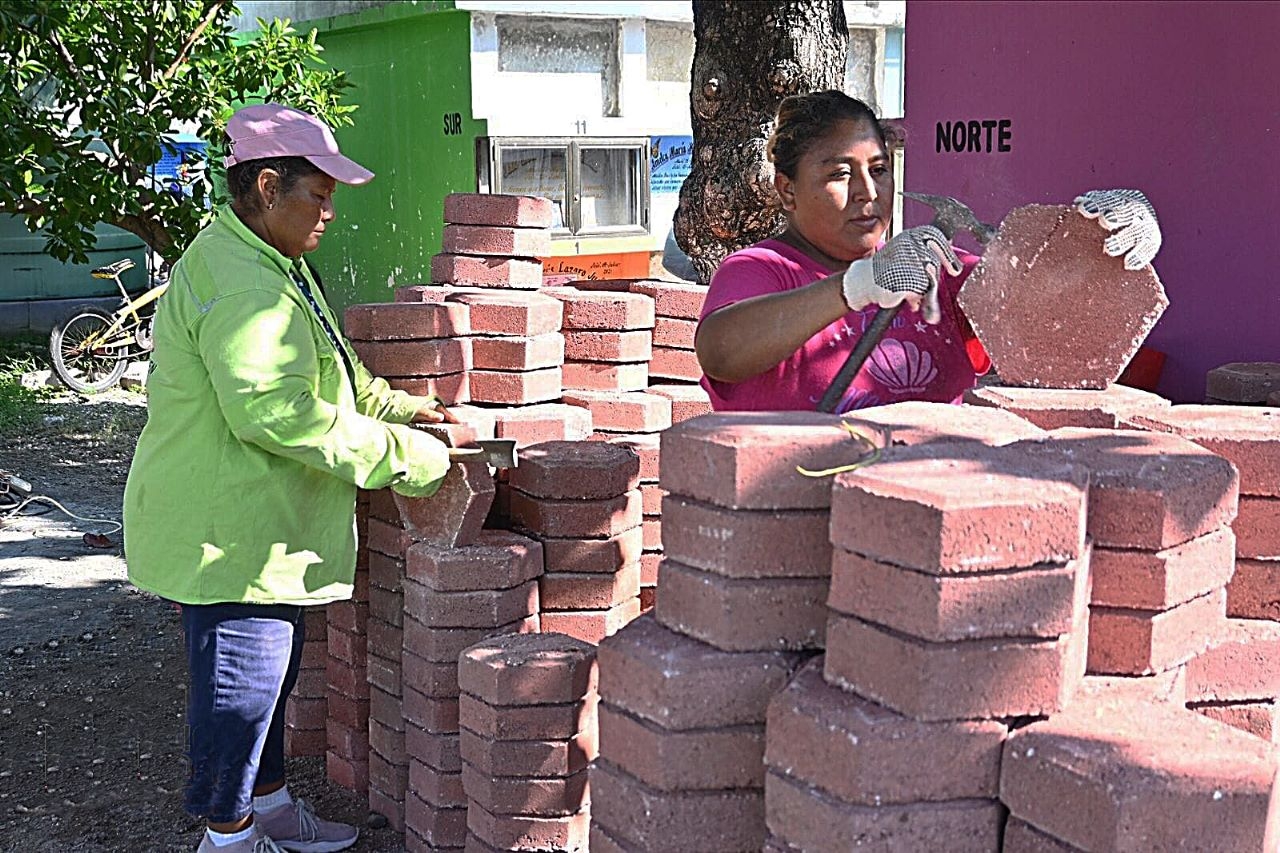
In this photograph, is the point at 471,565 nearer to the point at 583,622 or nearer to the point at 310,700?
the point at 583,622

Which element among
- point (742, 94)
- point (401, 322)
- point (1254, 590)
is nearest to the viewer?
point (1254, 590)

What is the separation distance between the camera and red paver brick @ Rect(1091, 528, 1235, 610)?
8.71 ft

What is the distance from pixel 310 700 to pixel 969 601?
3198 mm

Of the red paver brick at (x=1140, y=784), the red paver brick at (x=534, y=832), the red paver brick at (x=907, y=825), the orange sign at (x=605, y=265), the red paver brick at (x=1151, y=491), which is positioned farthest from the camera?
the orange sign at (x=605, y=265)

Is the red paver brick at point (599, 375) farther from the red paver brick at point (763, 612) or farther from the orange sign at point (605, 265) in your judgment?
the orange sign at point (605, 265)

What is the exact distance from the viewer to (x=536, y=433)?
4785 millimetres

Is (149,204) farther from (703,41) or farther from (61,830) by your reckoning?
(61,830)

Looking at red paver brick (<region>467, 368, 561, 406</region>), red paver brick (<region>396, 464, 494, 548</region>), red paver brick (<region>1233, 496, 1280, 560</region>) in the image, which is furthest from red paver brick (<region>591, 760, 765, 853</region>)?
red paver brick (<region>467, 368, 561, 406</region>)

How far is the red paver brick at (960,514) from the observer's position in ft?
7.77

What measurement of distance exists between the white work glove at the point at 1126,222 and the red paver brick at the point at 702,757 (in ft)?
4.66

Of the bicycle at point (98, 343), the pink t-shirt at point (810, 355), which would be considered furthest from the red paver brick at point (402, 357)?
the bicycle at point (98, 343)

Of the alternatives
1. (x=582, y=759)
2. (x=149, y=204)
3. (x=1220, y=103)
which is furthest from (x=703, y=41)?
(x=582, y=759)

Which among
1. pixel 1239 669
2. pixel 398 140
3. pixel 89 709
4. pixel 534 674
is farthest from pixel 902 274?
pixel 398 140

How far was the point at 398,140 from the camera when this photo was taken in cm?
1507
